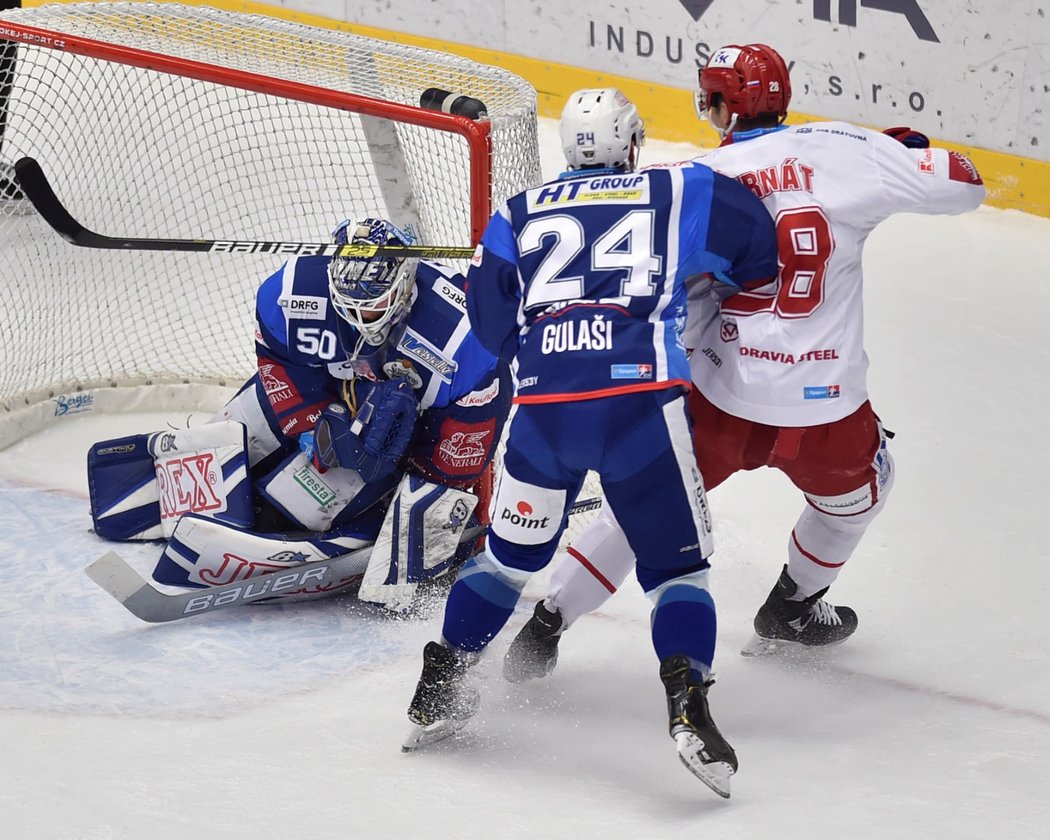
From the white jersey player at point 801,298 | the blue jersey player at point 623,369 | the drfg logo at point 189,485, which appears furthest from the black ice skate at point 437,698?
the drfg logo at point 189,485

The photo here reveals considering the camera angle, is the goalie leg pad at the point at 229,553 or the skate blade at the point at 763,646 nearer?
the skate blade at the point at 763,646

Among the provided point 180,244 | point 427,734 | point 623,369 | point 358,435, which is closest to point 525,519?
point 623,369

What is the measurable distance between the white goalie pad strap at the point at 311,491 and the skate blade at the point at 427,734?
2.64 feet

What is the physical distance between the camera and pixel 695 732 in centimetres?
238

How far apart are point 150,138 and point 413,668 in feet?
9.25

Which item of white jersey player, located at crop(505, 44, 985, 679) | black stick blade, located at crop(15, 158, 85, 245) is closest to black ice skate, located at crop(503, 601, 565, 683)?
white jersey player, located at crop(505, 44, 985, 679)

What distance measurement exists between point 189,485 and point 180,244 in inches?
21.7

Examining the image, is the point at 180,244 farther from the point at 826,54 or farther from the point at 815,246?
the point at 826,54

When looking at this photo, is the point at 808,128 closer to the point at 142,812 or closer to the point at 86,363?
the point at 142,812

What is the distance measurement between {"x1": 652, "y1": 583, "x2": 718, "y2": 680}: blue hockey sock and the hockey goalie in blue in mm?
839

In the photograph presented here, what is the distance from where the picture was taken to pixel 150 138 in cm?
521

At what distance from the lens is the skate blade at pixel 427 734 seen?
2.67 m

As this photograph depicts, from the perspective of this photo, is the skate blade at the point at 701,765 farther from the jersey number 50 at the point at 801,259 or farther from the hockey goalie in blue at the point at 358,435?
the hockey goalie in blue at the point at 358,435

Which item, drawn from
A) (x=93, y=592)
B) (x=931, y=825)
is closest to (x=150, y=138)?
(x=93, y=592)
